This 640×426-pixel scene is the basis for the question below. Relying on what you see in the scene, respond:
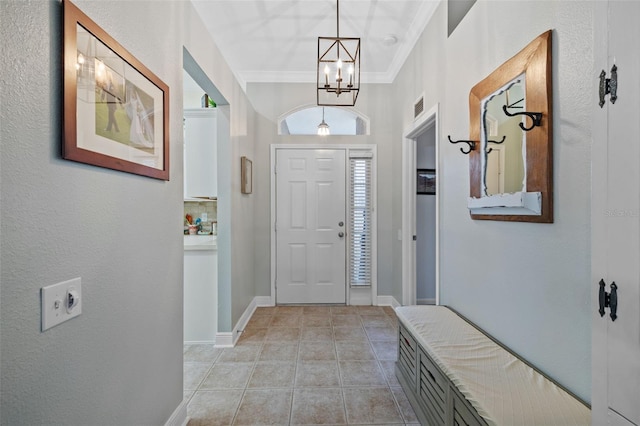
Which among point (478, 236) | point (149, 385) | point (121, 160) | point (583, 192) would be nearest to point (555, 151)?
point (583, 192)

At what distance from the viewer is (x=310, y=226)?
3924 millimetres

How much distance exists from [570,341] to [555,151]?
2.54ft

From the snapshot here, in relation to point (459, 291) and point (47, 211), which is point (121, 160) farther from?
point (459, 291)

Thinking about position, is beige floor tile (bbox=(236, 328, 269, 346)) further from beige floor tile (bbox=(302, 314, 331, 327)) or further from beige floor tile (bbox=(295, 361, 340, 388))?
beige floor tile (bbox=(295, 361, 340, 388))

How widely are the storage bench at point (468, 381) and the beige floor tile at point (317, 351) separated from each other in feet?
2.34

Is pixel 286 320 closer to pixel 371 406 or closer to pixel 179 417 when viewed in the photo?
pixel 371 406

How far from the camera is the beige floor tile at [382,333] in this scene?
2.95 m

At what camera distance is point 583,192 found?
1151 millimetres

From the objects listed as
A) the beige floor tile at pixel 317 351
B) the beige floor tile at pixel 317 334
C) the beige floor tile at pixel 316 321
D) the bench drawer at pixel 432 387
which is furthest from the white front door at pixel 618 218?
the beige floor tile at pixel 316 321

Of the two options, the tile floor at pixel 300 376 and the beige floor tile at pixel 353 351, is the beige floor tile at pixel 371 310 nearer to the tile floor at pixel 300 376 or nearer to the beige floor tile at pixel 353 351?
the tile floor at pixel 300 376

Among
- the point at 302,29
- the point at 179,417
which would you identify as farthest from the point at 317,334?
the point at 302,29

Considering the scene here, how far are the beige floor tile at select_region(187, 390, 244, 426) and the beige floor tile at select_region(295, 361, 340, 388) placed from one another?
17.4 inches

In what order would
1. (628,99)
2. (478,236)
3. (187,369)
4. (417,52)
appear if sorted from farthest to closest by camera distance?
(417,52) → (187,369) → (478,236) → (628,99)

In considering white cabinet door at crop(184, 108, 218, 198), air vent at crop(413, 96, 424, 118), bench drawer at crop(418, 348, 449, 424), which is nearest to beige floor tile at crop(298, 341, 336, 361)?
bench drawer at crop(418, 348, 449, 424)
